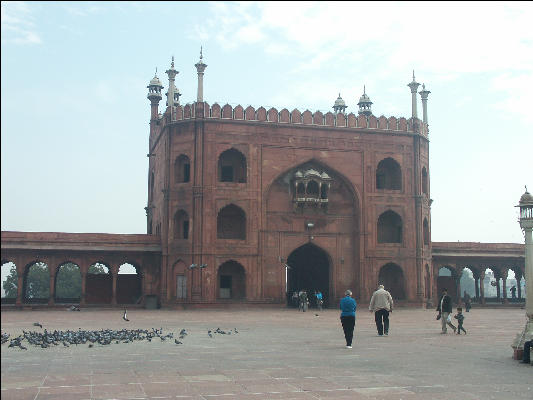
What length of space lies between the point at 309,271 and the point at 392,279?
4.69m

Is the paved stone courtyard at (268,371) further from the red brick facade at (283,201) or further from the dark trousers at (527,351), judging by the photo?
the red brick facade at (283,201)

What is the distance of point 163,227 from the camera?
102 feet

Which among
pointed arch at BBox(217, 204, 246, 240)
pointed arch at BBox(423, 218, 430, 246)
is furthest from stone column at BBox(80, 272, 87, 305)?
pointed arch at BBox(423, 218, 430, 246)

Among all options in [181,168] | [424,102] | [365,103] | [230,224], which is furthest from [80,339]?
[365,103]

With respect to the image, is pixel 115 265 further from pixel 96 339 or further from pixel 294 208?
pixel 96 339

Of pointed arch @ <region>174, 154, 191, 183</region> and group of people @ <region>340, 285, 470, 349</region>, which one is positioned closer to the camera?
group of people @ <region>340, 285, 470, 349</region>

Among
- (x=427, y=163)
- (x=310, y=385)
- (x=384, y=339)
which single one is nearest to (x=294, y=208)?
(x=427, y=163)

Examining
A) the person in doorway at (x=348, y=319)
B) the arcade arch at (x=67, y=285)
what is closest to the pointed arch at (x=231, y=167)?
the person in doorway at (x=348, y=319)

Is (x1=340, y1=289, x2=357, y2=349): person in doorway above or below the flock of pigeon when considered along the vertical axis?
above

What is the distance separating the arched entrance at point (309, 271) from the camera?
33500mm

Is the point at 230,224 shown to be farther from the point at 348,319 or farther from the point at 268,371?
the point at 268,371

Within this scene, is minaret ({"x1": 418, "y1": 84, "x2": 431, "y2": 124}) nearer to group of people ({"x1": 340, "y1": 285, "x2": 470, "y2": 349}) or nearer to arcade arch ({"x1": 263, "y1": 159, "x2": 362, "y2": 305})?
arcade arch ({"x1": 263, "y1": 159, "x2": 362, "y2": 305})

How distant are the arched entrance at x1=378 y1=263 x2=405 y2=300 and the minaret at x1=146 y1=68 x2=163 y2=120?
1724 centimetres

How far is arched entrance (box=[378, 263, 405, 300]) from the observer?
3253 centimetres
